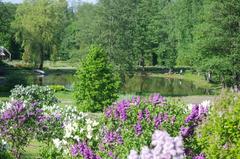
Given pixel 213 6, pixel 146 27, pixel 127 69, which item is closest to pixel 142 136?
pixel 213 6

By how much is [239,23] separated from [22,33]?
37381 mm

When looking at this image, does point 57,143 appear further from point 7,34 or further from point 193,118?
point 7,34

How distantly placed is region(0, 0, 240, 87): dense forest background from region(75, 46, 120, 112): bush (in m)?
18.4

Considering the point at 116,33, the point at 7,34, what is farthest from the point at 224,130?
the point at 7,34

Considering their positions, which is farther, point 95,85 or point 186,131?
point 95,85

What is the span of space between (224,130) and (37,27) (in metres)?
64.5

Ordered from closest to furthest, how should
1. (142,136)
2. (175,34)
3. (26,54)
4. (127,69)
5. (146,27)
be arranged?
(142,136) < (127,69) < (26,54) < (175,34) < (146,27)

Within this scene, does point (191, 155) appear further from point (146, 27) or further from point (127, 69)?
point (146, 27)

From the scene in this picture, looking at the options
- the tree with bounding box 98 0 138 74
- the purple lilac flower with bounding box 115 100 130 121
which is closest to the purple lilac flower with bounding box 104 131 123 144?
the purple lilac flower with bounding box 115 100 130 121

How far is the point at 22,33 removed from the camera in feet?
237

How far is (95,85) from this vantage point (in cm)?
2914

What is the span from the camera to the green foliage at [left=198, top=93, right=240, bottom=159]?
9.06 m

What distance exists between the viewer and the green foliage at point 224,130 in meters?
9.06

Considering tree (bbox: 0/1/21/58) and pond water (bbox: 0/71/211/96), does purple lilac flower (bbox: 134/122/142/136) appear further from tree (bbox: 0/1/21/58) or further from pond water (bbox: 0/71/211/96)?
tree (bbox: 0/1/21/58)
